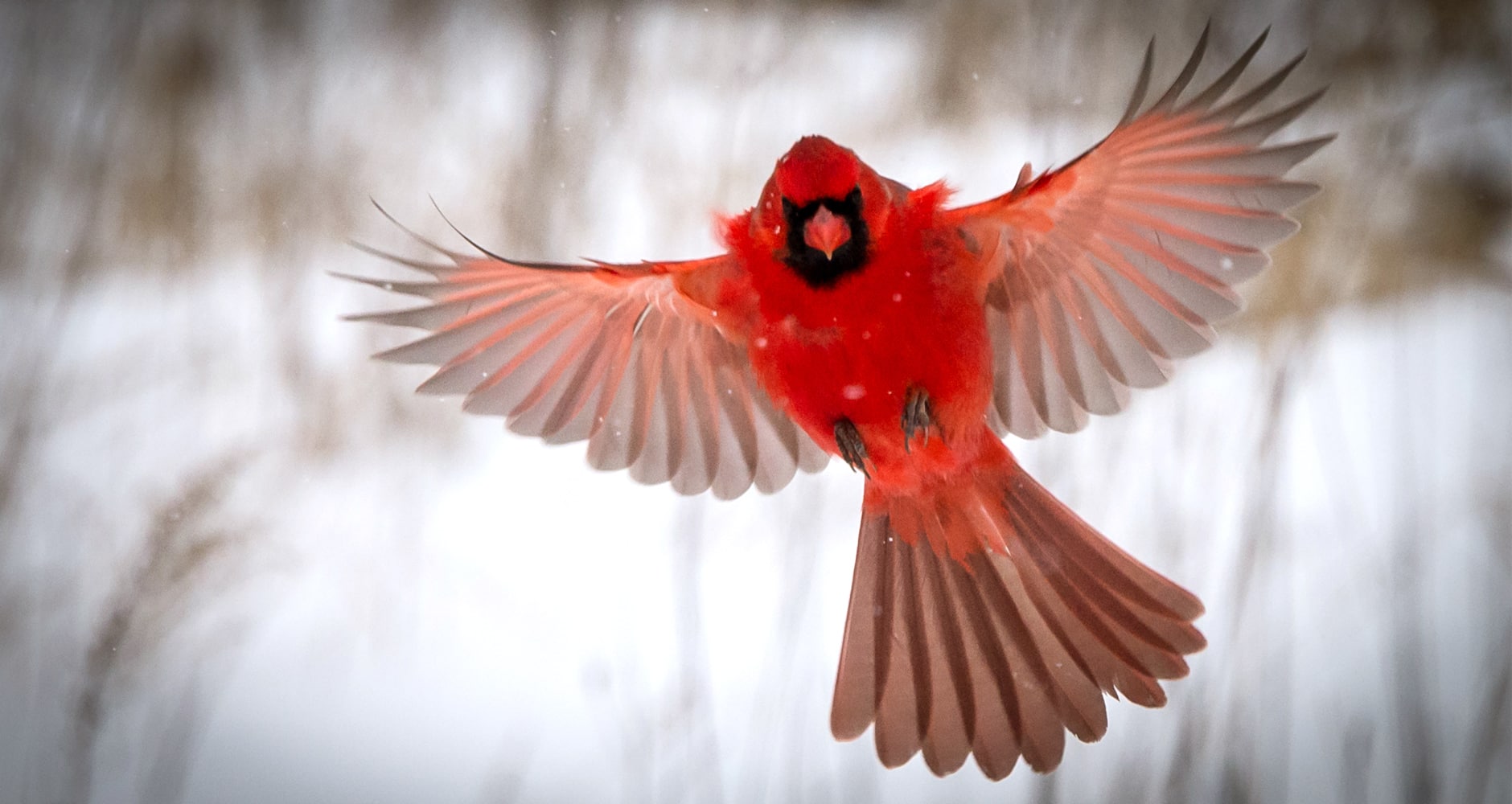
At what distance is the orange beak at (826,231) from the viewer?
820mm

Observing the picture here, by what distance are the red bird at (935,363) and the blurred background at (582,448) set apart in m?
0.42

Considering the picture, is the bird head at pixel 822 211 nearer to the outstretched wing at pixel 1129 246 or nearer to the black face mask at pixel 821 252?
the black face mask at pixel 821 252

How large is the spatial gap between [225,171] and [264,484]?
2.01ft

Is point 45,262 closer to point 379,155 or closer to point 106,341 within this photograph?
point 106,341

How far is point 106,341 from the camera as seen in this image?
5.76ft

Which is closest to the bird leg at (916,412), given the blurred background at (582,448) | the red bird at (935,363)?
the red bird at (935,363)

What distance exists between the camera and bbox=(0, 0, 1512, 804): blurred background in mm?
1416

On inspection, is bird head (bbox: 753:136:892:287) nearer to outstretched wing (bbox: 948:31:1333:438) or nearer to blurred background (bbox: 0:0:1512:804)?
outstretched wing (bbox: 948:31:1333:438)

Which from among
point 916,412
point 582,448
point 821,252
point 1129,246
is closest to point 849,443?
point 916,412

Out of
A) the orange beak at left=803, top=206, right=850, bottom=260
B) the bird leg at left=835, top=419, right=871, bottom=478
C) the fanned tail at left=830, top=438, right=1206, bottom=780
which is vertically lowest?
the fanned tail at left=830, top=438, right=1206, bottom=780

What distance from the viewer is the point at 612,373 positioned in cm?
114

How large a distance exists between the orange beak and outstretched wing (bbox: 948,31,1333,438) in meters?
0.16

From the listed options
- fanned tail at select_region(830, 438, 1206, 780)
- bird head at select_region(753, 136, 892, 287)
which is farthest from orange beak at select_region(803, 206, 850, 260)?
fanned tail at select_region(830, 438, 1206, 780)

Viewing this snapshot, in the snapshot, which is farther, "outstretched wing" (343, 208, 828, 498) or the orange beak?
"outstretched wing" (343, 208, 828, 498)
